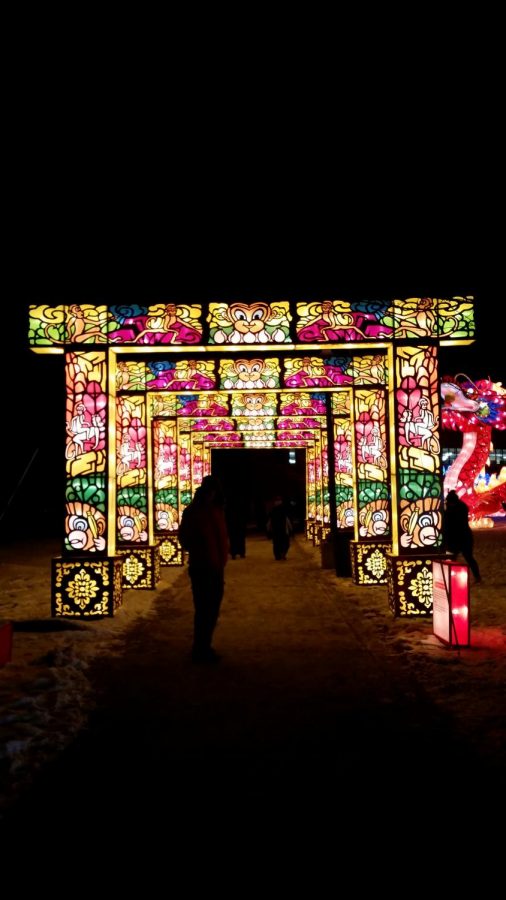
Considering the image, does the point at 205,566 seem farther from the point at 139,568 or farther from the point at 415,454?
the point at 139,568

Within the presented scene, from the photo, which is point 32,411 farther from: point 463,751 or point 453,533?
point 463,751

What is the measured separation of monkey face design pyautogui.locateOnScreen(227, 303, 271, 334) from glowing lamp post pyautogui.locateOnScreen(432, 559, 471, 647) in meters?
3.62

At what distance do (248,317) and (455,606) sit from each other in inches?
164

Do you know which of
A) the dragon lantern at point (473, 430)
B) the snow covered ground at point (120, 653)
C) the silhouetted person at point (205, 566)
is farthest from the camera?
the dragon lantern at point (473, 430)

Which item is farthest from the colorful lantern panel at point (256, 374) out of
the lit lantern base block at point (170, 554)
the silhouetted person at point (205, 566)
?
the lit lantern base block at point (170, 554)

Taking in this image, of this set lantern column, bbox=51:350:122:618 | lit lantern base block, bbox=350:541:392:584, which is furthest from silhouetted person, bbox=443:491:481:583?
lantern column, bbox=51:350:122:618

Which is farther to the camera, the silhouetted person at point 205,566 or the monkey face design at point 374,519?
the monkey face design at point 374,519

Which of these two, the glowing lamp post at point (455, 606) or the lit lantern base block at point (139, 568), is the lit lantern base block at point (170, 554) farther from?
the glowing lamp post at point (455, 606)

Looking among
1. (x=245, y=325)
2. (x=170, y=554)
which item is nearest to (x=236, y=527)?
(x=170, y=554)

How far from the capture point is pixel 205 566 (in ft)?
22.1

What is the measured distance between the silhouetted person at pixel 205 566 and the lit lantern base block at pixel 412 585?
2.76 meters

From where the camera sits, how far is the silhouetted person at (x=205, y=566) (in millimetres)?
6594

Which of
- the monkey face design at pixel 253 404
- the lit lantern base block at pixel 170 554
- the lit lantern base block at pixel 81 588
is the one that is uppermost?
the monkey face design at pixel 253 404

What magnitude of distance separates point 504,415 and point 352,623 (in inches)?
863
